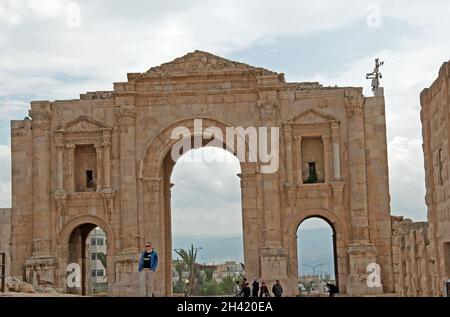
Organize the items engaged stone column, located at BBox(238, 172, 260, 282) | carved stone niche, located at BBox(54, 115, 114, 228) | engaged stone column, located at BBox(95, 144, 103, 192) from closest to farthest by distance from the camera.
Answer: engaged stone column, located at BBox(238, 172, 260, 282) < carved stone niche, located at BBox(54, 115, 114, 228) < engaged stone column, located at BBox(95, 144, 103, 192)

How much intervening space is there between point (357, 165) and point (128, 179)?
28.8 ft

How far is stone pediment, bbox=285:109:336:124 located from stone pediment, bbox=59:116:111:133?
297 inches

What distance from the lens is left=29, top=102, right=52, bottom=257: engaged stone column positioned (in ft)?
105

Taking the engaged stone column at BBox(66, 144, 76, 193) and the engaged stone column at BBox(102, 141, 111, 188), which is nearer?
the engaged stone column at BBox(102, 141, 111, 188)

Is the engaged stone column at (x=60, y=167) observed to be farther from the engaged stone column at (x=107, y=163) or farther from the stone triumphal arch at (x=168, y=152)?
the engaged stone column at (x=107, y=163)

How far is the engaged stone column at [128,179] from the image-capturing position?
3158cm

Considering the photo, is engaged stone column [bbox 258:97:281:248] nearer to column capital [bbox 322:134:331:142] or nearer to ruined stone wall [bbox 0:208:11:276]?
column capital [bbox 322:134:331:142]

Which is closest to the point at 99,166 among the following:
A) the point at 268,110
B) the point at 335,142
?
the point at 268,110

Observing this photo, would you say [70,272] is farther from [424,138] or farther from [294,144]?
[424,138]

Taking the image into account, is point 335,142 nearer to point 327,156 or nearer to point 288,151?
point 327,156

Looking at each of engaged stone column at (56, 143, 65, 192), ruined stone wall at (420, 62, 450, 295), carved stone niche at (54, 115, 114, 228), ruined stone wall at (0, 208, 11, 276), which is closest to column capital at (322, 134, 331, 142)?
carved stone niche at (54, 115, 114, 228)

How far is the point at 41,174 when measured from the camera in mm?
32438

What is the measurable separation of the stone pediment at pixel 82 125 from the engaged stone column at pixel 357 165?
32.0ft
